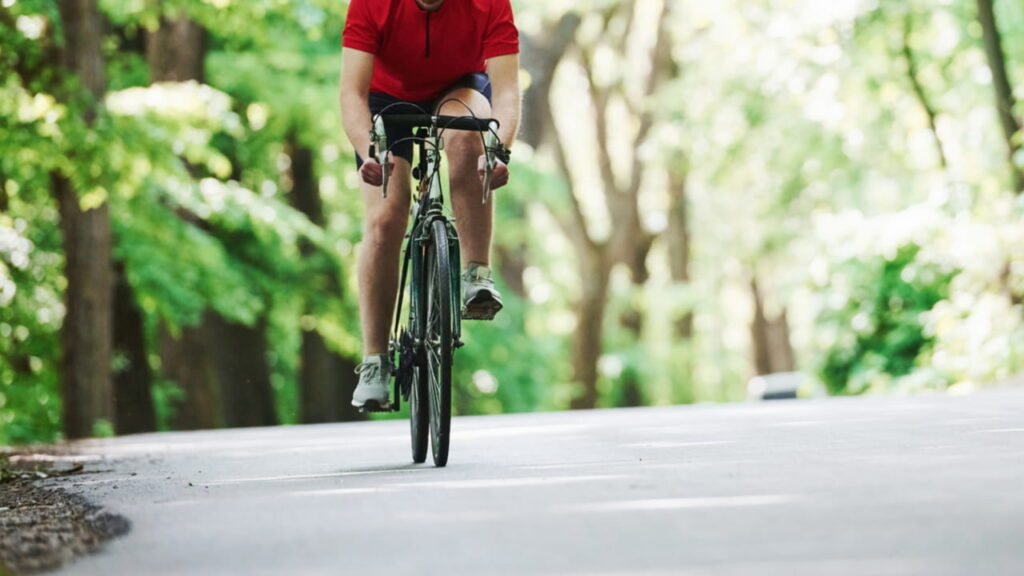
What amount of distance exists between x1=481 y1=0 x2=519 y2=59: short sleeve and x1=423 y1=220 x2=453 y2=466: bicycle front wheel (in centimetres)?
75

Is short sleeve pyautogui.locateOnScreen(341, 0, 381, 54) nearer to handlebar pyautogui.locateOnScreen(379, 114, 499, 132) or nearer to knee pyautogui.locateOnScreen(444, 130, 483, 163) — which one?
handlebar pyautogui.locateOnScreen(379, 114, 499, 132)

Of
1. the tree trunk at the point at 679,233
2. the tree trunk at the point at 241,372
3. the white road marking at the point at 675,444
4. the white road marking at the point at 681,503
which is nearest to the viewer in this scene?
the white road marking at the point at 681,503

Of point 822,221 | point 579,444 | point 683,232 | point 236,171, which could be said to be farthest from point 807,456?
point 683,232

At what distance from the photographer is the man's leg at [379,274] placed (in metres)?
7.14

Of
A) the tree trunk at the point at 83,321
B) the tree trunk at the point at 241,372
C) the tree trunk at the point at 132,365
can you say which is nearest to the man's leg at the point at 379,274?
the tree trunk at the point at 83,321

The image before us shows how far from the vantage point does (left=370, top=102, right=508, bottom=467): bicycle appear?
6551 mm

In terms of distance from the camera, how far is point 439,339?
6.57 meters

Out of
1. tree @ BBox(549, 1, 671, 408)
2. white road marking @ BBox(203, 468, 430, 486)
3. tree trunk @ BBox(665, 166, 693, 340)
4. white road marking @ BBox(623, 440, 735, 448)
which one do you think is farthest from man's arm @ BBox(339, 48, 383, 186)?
tree trunk @ BBox(665, 166, 693, 340)

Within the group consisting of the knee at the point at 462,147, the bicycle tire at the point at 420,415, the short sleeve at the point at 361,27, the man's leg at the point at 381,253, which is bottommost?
the bicycle tire at the point at 420,415

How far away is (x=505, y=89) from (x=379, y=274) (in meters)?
0.99

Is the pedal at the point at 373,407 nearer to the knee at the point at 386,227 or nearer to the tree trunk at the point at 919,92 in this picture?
the knee at the point at 386,227

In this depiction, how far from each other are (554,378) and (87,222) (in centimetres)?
1233

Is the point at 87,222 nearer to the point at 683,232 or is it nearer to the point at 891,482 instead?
the point at 891,482

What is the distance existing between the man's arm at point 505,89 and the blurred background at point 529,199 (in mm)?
7000
